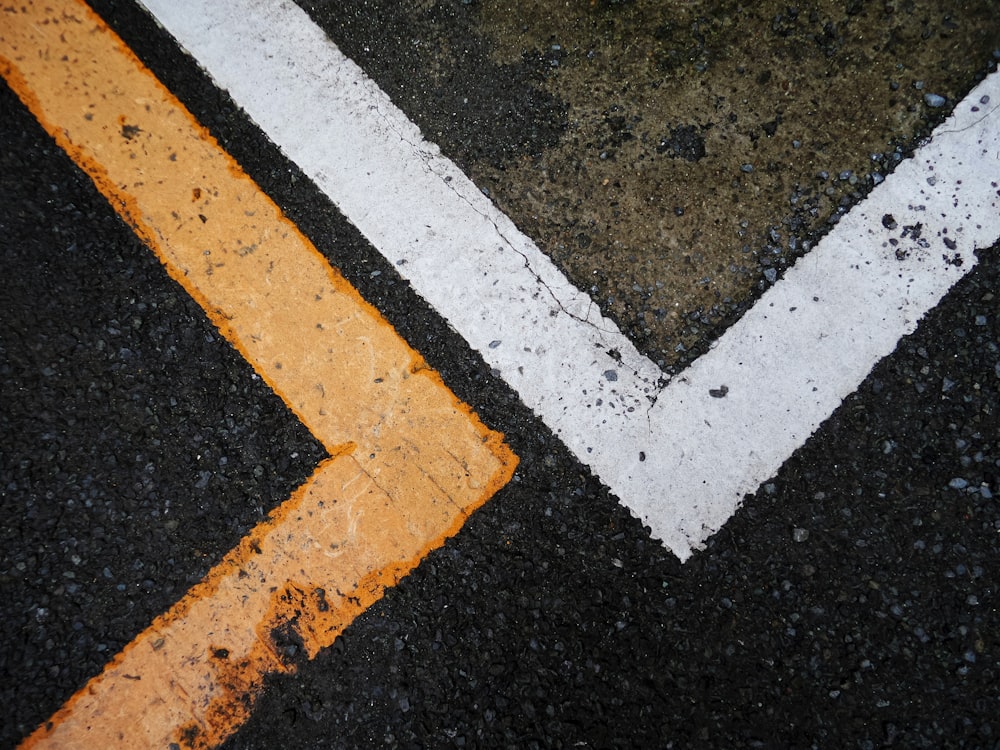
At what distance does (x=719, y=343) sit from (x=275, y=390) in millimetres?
1463

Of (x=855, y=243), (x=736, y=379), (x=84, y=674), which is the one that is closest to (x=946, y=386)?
(x=855, y=243)

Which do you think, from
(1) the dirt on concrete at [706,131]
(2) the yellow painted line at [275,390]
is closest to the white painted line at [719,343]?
(1) the dirt on concrete at [706,131]

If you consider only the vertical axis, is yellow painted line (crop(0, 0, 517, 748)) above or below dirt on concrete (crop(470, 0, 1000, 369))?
below

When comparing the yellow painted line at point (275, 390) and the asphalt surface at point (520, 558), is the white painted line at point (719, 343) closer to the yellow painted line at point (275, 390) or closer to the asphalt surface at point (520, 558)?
the asphalt surface at point (520, 558)

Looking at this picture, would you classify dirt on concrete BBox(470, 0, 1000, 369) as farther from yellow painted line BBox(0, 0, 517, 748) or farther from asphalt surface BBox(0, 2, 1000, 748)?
yellow painted line BBox(0, 0, 517, 748)

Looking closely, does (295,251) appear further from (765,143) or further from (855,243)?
(855,243)

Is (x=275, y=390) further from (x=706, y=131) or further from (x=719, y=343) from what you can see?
(x=706, y=131)

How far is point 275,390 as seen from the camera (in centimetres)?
189

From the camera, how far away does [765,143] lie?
1896 mm

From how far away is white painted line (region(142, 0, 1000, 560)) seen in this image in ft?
5.96

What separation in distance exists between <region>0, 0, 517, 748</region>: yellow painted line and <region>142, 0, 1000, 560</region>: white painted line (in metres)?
0.26

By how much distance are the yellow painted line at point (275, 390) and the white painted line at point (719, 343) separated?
0.26 m

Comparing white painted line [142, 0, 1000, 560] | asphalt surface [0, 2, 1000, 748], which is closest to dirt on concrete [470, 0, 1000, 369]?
white painted line [142, 0, 1000, 560]

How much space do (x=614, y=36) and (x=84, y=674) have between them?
2.68 m
